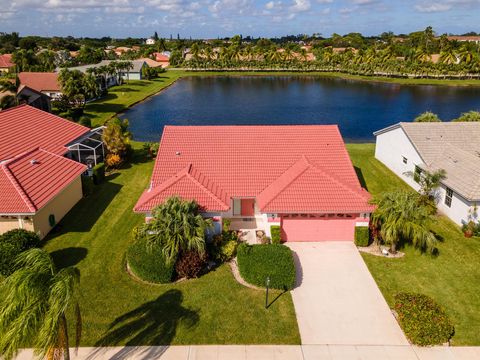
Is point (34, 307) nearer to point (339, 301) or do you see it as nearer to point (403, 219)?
point (339, 301)

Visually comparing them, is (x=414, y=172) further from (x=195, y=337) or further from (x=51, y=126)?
(x=51, y=126)

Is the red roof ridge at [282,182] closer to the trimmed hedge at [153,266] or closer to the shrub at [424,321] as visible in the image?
the trimmed hedge at [153,266]

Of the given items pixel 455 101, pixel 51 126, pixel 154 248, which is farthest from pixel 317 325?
pixel 455 101

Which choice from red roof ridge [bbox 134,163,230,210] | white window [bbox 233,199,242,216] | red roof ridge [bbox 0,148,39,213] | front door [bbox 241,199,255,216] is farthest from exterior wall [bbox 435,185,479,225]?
red roof ridge [bbox 0,148,39,213]

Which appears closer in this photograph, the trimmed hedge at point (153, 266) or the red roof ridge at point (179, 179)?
the trimmed hedge at point (153, 266)

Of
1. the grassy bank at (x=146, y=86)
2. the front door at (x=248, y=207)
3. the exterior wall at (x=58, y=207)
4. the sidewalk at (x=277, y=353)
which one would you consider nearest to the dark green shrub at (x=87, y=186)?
the exterior wall at (x=58, y=207)

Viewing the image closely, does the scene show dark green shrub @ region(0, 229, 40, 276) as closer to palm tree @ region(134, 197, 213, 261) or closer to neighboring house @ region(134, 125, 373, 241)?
neighboring house @ region(134, 125, 373, 241)
